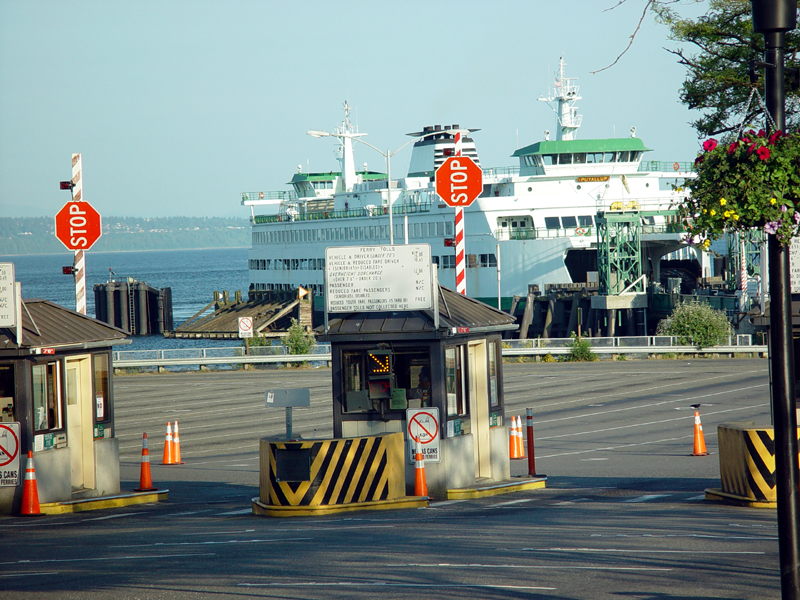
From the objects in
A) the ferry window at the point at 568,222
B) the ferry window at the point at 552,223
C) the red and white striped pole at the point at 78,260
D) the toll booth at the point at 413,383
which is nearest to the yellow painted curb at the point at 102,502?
the toll booth at the point at 413,383

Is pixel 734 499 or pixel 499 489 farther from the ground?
pixel 734 499

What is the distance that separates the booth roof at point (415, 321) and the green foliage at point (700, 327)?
972 inches

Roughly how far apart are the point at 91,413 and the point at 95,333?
120 cm

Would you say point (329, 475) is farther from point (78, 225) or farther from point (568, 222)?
point (568, 222)

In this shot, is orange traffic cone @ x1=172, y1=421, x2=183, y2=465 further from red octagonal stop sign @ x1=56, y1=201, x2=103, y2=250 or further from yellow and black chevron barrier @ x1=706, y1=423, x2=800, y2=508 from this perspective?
yellow and black chevron barrier @ x1=706, y1=423, x2=800, y2=508

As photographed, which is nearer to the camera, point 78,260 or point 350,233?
point 78,260

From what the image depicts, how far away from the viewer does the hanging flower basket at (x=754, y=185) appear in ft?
19.8

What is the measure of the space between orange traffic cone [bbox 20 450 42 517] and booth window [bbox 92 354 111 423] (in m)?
1.67

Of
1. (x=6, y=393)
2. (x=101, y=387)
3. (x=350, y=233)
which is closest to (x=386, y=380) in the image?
(x=101, y=387)

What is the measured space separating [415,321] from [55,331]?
519 cm

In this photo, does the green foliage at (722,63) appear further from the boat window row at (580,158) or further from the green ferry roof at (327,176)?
the green ferry roof at (327,176)

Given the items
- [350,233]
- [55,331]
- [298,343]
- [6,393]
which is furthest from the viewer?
[350,233]

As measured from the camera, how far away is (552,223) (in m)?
59.2

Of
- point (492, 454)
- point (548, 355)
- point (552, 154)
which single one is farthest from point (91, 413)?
point (552, 154)
